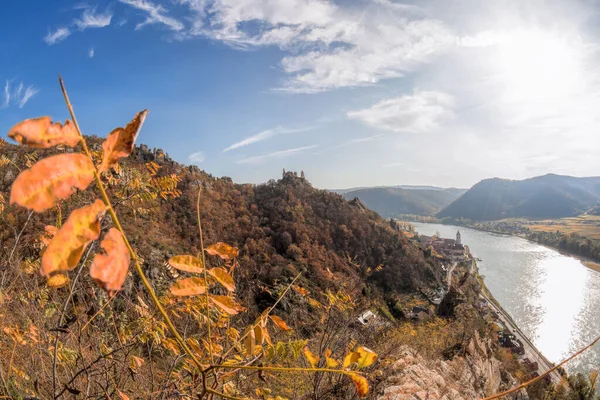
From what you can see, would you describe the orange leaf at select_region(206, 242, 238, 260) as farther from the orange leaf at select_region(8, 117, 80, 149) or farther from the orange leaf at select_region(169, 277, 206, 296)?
the orange leaf at select_region(8, 117, 80, 149)

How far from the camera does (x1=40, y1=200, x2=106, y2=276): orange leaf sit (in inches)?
14.4

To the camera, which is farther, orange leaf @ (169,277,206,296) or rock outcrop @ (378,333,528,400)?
rock outcrop @ (378,333,528,400)

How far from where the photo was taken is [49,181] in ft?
1.22

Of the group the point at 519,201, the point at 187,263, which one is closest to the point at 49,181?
the point at 187,263

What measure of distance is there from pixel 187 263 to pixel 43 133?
1.19ft

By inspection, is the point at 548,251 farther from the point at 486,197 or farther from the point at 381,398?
the point at 486,197

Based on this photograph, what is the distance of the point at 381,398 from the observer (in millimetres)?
2902

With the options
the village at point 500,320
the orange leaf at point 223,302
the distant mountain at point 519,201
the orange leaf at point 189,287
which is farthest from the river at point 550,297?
the distant mountain at point 519,201

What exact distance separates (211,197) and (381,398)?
30.5 metres

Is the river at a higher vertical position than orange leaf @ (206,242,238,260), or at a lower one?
lower

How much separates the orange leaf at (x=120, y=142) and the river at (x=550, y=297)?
27.9 meters

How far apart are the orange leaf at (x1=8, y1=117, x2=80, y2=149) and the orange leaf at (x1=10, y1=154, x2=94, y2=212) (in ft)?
0.13

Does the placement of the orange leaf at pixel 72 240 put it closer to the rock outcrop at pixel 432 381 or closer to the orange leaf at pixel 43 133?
the orange leaf at pixel 43 133

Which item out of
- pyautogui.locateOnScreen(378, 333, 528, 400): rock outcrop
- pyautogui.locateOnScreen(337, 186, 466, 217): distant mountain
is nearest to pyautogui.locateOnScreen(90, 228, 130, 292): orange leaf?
pyautogui.locateOnScreen(378, 333, 528, 400): rock outcrop
